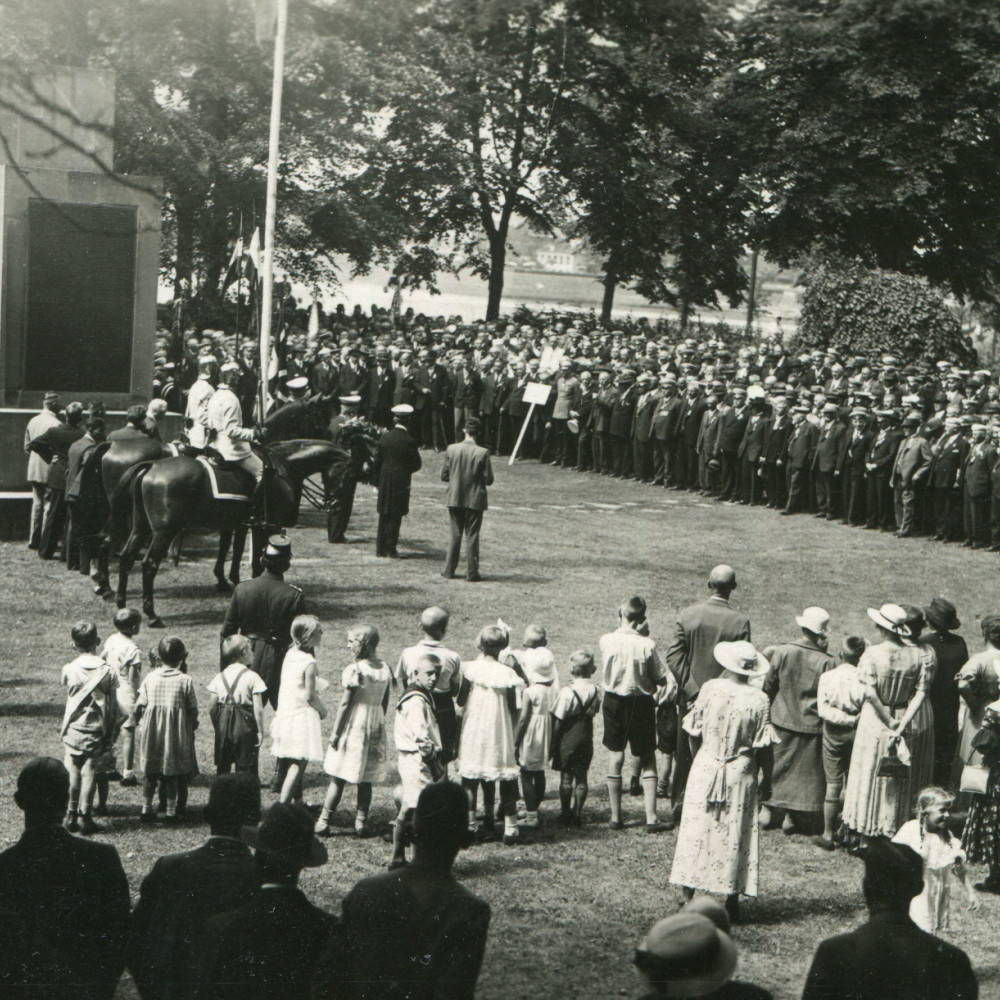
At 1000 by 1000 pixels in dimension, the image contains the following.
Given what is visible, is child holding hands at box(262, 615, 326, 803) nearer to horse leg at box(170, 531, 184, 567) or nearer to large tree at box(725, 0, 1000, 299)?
large tree at box(725, 0, 1000, 299)

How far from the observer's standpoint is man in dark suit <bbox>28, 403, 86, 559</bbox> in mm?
16484

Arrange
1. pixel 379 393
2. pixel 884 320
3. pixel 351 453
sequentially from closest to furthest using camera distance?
pixel 351 453, pixel 884 320, pixel 379 393

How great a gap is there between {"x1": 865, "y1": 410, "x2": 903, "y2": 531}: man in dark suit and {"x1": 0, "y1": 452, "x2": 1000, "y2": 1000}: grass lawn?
55 centimetres

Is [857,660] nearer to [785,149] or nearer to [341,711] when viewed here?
[341,711]

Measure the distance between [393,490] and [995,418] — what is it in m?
9.41

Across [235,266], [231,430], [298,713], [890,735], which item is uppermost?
[235,266]

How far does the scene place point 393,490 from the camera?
1758 centimetres

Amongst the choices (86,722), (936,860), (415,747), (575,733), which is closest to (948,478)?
(575,733)

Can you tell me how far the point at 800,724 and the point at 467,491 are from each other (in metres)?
7.67

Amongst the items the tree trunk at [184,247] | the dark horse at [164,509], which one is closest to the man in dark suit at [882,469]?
the dark horse at [164,509]

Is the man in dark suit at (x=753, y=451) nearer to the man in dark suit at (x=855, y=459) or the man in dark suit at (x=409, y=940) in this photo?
the man in dark suit at (x=855, y=459)

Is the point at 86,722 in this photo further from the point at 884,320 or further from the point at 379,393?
the point at 884,320

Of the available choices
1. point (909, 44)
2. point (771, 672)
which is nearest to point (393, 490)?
point (771, 672)

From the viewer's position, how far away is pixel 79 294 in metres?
17.8
